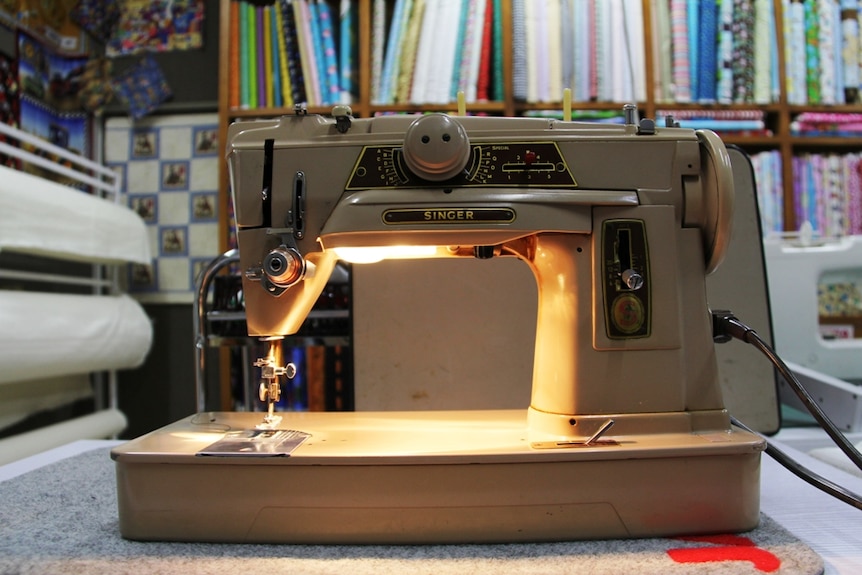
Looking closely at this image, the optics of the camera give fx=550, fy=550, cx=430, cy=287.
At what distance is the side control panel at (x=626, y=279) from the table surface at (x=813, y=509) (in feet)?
0.85

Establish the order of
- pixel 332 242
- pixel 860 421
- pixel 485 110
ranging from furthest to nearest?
pixel 485 110 → pixel 860 421 → pixel 332 242

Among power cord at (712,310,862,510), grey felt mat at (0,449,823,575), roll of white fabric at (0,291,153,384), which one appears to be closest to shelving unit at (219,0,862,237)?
roll of white fabric at (0,291,153,384)

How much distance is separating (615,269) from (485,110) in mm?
1157

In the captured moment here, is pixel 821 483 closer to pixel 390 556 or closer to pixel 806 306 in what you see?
pixel 390 556

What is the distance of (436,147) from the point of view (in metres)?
0.62

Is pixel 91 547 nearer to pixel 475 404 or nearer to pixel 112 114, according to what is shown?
pixel 475 404

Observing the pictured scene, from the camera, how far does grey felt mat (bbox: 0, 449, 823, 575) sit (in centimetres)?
50

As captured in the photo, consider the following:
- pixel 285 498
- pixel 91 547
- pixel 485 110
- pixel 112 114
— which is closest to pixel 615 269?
pixel 285 498

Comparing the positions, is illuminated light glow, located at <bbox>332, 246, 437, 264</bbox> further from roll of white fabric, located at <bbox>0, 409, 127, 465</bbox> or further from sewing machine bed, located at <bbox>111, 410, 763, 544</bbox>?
roll of white fabric, located at <bbox>0, 409, 127, 465</bbox>

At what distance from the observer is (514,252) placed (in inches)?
28.4

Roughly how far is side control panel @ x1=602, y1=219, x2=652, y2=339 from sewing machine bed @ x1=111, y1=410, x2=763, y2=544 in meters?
0.14

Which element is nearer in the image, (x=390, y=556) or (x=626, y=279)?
(x=390, y=556)

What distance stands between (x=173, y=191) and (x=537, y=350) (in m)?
1.70

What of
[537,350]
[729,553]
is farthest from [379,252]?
[729,553]
